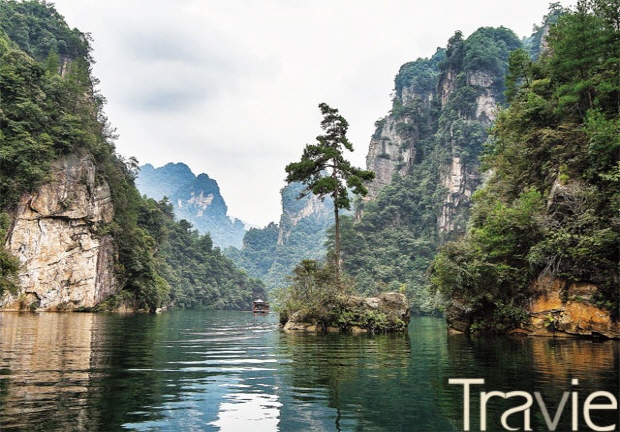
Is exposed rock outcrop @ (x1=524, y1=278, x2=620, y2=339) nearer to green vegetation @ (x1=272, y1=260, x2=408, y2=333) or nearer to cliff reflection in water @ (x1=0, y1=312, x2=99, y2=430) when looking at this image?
green vegetation @ (x1=272, y1=260, x2=408, y2=333)

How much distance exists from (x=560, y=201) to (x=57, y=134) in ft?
154

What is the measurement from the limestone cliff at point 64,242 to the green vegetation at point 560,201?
37.5 metres

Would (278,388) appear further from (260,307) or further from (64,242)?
(260,307)

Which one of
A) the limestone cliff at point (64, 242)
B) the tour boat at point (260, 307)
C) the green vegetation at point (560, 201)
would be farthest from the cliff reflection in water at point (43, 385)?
the tour boat at point (260, 307)

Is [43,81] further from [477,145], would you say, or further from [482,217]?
[477,145]

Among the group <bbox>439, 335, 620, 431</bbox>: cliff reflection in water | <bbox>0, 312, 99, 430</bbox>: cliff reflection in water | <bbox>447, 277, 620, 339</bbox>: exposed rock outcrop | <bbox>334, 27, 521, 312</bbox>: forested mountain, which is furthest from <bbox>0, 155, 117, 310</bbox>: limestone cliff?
<bbox>334, 27, 521, 312</bbox>: forested mountain

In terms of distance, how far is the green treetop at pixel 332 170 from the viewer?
1184 inches

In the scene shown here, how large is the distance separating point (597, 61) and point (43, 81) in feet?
166

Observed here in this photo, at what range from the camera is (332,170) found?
102 feet

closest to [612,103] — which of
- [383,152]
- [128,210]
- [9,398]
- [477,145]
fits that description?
[9,398]

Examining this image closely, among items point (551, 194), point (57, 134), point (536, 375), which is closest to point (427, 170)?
point (57, 134)

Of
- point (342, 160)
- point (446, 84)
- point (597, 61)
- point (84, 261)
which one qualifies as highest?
point (446, 84)

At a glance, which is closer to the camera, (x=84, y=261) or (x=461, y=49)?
(x=84, y=261)

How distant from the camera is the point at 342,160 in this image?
102 feet
